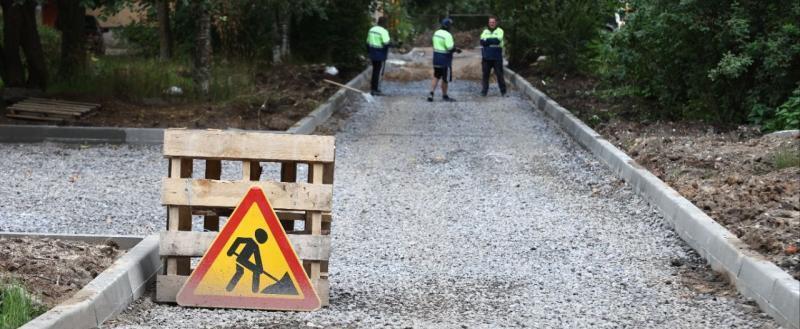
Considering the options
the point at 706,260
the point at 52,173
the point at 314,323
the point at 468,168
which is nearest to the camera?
the point at 314,323

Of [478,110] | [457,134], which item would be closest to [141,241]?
[457,134]

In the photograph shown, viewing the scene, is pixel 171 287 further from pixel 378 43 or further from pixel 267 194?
pixel 378 43

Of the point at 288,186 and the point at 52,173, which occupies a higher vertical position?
the point at 288,186

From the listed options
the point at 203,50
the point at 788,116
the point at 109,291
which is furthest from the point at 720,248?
the point at 203,50

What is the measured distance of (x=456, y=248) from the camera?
9.28 metres

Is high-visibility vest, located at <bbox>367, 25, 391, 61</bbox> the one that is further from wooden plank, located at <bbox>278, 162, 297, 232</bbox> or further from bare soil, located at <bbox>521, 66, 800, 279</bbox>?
wooden plank, located at <bbox>278, 162, 297, 232</bbox>

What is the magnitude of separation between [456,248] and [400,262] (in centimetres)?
73

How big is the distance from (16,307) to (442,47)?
18.9 meters

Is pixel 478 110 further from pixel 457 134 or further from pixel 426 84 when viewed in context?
pixel 426 84

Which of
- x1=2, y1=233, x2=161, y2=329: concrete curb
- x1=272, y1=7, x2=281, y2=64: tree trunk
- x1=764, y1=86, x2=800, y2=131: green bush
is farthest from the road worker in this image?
x1=2, y1=233, x2=161, y2=329: concrete curb

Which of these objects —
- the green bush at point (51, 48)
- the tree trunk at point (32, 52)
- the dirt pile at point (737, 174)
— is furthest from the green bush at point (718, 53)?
the green bush at point (51, 48)

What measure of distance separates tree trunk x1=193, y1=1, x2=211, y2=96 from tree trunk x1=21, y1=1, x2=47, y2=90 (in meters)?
2.46

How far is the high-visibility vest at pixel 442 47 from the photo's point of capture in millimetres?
24094

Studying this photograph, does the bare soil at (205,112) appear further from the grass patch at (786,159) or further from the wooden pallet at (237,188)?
the wooden pallet at (237,188)
